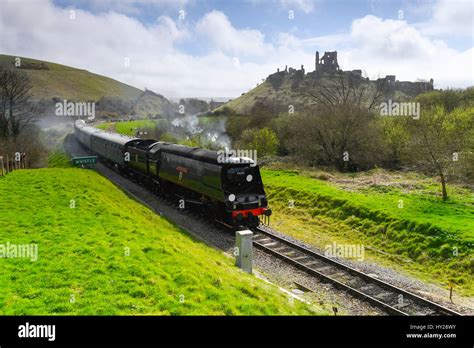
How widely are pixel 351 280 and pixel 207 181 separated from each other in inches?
354

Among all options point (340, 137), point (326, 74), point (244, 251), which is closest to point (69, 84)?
point (326, 74)

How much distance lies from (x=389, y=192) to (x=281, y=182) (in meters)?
8.01

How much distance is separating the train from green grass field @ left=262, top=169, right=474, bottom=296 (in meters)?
3.11

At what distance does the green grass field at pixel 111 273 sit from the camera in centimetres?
814

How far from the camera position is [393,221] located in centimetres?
1856

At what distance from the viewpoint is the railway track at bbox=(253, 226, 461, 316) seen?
1139 centimetres

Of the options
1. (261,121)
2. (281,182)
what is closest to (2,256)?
(281,182)

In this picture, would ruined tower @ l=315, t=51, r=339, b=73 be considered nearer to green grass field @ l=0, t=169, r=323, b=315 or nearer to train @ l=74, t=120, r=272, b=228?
train @ l=74, t=120, r=272, b=228

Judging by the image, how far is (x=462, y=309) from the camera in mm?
11430

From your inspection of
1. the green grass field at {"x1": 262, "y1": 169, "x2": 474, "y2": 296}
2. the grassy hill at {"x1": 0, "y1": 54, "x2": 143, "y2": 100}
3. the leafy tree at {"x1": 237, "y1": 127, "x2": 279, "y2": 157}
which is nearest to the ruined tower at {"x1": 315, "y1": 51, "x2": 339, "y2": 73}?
the grassy hill at {"x1": 0, "y1": 54, "x2": 143, "y2": 100}

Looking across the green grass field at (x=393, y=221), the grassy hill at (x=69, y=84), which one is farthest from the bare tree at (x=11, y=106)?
the grassy hill at (x=69, y=84)

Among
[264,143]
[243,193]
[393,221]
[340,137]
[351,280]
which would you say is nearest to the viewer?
[351,280]

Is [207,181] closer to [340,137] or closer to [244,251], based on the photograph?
[244,251]
